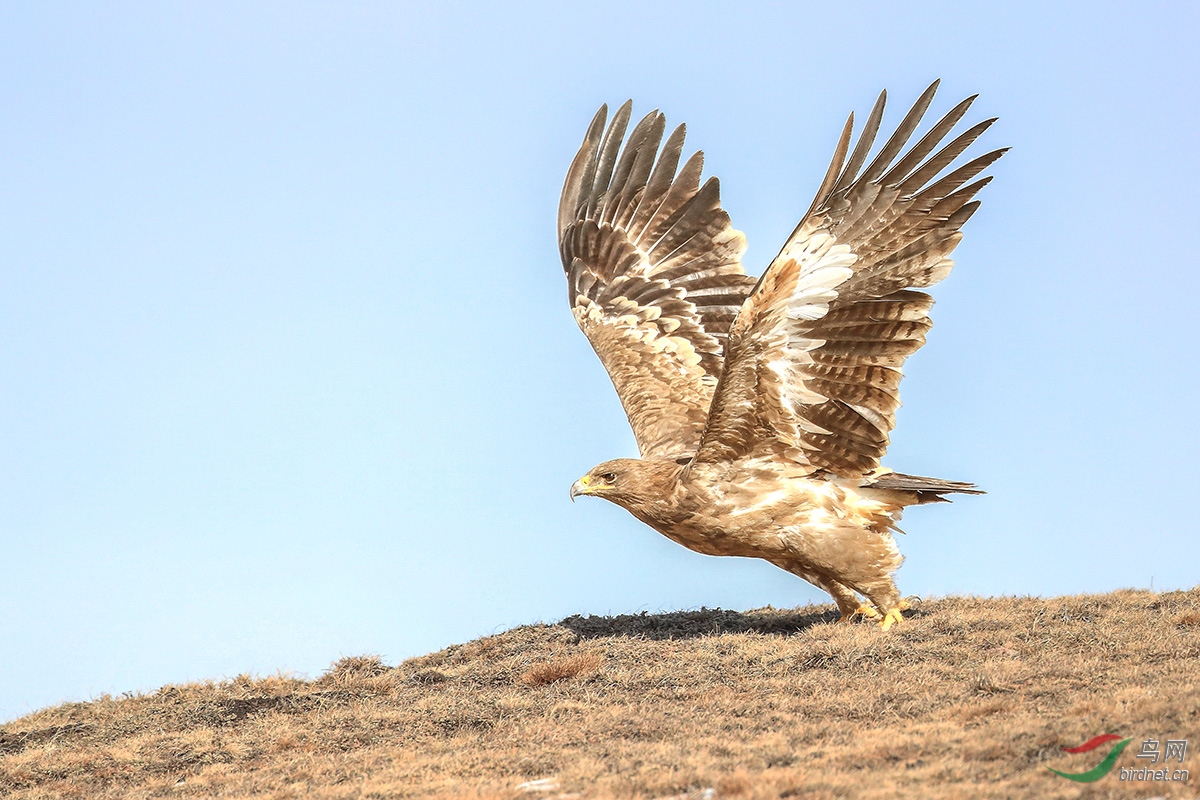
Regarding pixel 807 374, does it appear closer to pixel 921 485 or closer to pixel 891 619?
pixel 921 485

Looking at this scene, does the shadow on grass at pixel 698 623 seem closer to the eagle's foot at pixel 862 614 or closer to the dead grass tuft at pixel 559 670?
the eagle's foot at pixel 862 614

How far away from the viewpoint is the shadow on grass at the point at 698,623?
43.9 ft

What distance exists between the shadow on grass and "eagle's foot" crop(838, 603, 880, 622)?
391 mm

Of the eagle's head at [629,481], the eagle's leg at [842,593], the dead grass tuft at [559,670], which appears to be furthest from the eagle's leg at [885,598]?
the dead grass tuft at [559,670]

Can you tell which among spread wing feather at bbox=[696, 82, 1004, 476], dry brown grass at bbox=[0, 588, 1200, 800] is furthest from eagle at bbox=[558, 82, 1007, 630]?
dry brown grass at bbox=[0, 588, 1200, 800]

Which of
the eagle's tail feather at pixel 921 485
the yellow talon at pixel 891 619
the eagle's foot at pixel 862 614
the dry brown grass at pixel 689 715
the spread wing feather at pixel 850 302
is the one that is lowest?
the dry brown grass at pixel 689 715

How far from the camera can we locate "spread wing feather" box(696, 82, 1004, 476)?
10281mm

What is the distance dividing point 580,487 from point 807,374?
2.73 metres

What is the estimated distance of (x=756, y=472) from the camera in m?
11.8

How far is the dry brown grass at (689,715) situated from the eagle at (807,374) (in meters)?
1.17

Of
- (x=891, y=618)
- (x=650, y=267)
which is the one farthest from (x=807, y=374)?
(x=650, y=267)

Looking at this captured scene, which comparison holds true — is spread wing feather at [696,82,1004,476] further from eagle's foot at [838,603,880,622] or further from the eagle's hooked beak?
eagle's foot at [838,603,880,622]

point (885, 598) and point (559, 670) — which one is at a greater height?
point (885, 598)

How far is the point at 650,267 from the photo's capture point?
15.4m
